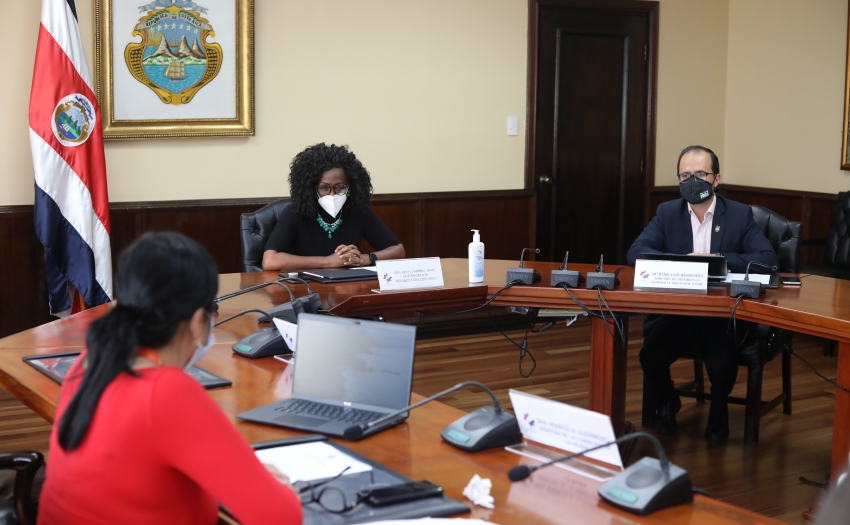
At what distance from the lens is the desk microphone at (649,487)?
4.60 feet

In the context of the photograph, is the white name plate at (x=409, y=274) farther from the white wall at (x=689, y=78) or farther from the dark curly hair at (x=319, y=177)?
the white wall at (x=689, y=78)

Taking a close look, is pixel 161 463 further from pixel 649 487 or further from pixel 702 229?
pixel 702 229

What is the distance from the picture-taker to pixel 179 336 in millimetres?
1365

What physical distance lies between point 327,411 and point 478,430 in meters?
→ 0.35

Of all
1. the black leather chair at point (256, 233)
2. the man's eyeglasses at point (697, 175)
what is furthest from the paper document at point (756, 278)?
the black leather chair at point (256, 233)

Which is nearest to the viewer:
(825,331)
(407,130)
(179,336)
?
(179,336)

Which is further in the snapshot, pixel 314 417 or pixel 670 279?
pixel 670 279

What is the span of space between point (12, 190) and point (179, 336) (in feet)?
11.4

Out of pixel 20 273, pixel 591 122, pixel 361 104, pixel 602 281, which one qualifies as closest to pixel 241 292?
pixel 602 281

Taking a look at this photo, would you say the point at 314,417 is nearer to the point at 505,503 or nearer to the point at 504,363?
the point at 505,503

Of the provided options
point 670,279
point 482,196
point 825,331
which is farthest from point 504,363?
point 825,331

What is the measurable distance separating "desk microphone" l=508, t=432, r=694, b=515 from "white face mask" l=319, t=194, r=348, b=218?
239 centimetres

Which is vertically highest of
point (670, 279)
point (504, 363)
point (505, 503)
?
point (670, 279)

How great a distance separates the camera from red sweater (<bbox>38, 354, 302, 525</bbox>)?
126cm
